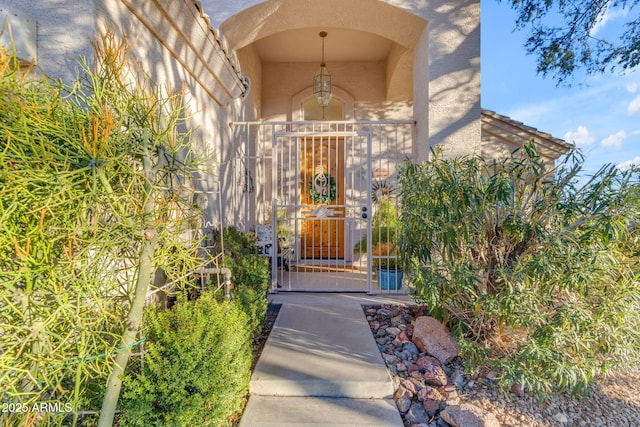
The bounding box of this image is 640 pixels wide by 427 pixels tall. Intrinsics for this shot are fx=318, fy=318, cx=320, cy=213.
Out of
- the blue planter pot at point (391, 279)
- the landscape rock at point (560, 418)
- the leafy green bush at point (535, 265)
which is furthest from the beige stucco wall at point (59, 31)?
the blue planter pot at point (391, 279)

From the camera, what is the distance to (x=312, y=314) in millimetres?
4180

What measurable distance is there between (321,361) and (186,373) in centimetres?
135

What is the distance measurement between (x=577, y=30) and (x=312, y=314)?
6122mm

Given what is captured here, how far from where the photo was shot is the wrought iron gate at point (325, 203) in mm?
5379

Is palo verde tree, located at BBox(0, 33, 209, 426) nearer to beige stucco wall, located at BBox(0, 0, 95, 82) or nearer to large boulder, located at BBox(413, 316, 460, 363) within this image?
beige stucco wall, located at BBox(0, 0, 95, 82)

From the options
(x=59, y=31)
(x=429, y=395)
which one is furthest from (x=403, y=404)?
(x=59, y=31)

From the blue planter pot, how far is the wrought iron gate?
23mm

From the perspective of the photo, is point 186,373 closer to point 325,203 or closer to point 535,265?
point 535,265

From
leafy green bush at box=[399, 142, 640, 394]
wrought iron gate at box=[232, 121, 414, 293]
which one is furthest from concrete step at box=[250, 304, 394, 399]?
wrought iron gate at box=[232, 121, 414, 293]

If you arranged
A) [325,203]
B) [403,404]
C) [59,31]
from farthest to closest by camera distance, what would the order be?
[325,203], [403,404], [59,31]

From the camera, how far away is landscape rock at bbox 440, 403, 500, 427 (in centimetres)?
210

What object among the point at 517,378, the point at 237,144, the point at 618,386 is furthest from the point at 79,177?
the point at 237,144

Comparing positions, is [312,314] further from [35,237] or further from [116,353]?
[35,237]

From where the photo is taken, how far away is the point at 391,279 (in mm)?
5316
